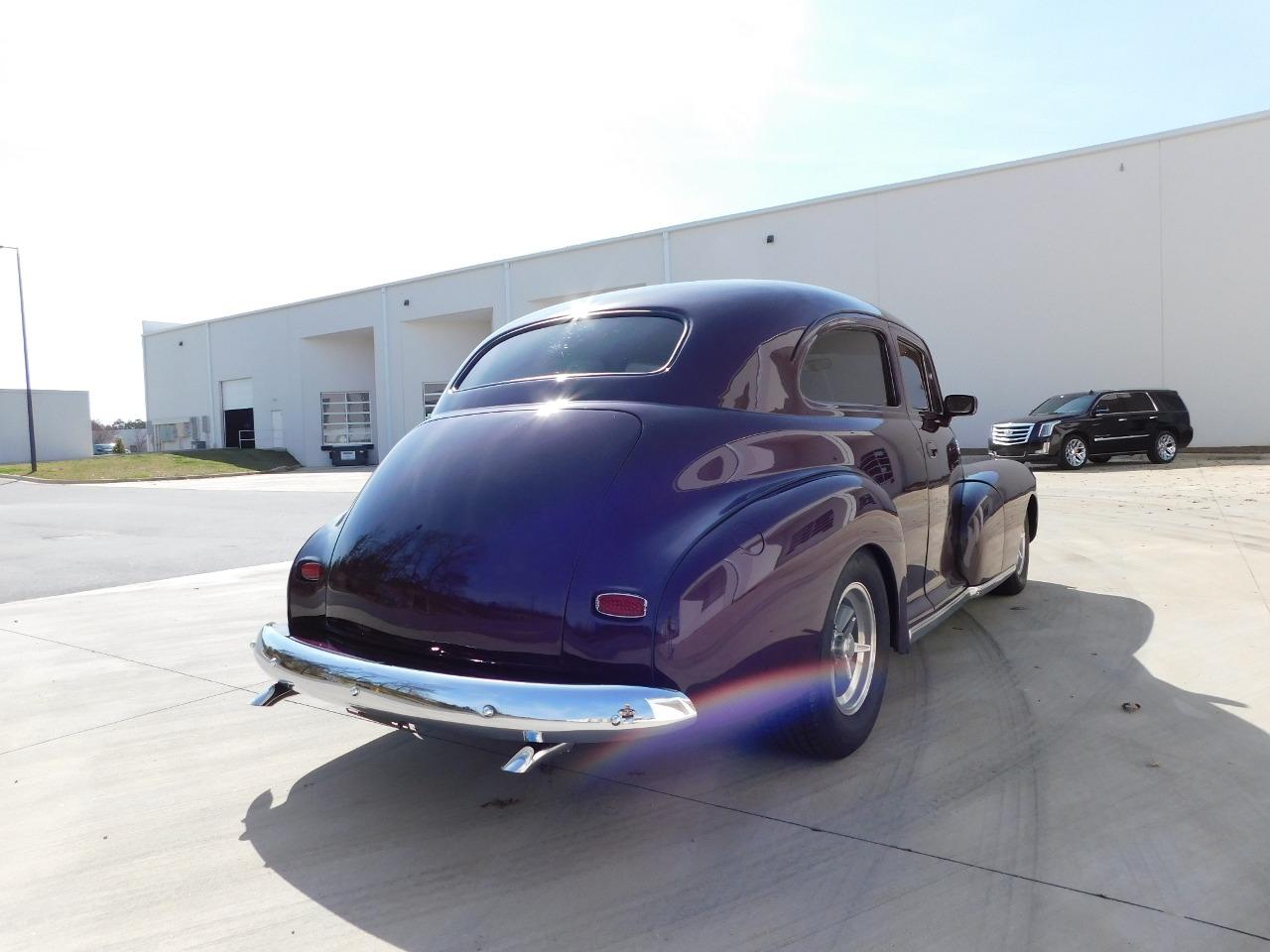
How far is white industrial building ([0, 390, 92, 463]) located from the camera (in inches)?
1948

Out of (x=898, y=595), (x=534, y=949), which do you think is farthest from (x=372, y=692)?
(x=898, y=595)

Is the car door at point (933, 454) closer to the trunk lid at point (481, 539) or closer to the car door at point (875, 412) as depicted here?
the car door at point (875, 412)

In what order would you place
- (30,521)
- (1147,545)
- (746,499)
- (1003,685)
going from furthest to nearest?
(30,521) < (1147,545) < (1003,685) < (746,499)

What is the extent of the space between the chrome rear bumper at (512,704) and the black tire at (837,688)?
29.0 inches

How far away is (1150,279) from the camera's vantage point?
2083 centimetres

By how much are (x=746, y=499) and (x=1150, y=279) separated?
22004mm

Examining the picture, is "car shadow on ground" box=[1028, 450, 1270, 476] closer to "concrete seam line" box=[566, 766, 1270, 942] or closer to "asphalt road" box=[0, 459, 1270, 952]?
"asphalt road" box=[0, 459, 1270, 952]

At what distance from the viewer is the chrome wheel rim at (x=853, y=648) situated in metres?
3.27

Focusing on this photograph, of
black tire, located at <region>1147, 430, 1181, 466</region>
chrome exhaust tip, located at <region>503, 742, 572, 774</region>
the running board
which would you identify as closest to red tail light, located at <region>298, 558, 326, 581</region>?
chrome exhaust tip, located at <region>503, 742, 572, 774</region>

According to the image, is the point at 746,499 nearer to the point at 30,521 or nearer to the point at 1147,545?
the point at 1147,545

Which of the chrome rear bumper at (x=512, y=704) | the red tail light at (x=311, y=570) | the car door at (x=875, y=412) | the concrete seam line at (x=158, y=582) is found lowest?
the concrete seam line at (x=158, y=582)

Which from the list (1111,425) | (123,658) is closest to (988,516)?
(123,658)

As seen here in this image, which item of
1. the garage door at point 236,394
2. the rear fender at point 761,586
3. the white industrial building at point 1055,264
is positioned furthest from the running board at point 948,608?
the garage door at point 236,394

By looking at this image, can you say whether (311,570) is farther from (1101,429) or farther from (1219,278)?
(1219,278)
